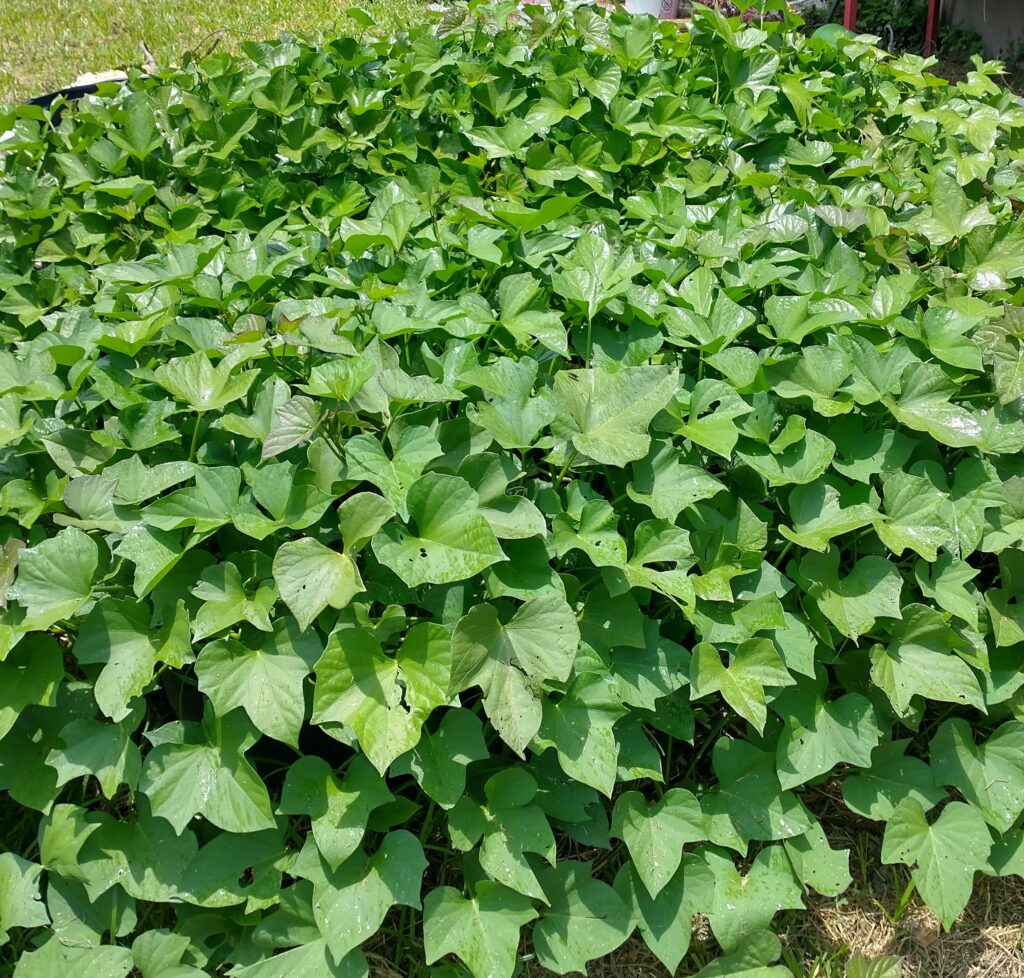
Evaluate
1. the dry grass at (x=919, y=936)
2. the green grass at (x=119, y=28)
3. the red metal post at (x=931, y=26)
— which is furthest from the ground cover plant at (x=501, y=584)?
the red metal post at (x=931, y=26)

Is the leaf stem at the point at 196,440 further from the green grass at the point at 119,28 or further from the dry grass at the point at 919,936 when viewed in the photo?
the green grass at the point at 119,28

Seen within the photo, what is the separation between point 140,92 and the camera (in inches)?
111

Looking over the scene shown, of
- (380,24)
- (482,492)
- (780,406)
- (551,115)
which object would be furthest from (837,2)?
(482,492)

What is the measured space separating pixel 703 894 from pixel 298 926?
66cm

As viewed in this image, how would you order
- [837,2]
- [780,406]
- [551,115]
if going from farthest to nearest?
[837,2]
[551,115]
[780,406]

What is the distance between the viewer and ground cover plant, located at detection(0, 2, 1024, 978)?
1.55 metres

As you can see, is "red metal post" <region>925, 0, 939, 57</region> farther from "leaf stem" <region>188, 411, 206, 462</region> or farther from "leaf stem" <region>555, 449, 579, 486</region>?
"leaf stem" <region>188, 411, 206, 462</region>

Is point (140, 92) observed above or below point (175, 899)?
above

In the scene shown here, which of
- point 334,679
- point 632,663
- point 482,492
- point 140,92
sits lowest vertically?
point 632,663

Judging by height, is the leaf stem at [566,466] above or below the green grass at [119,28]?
above

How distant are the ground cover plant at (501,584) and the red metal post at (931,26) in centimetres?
639

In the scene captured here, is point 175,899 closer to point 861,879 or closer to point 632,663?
point 632,663

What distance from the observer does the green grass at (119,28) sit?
6.03 m

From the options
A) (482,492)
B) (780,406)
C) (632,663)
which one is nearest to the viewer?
(482,492)
